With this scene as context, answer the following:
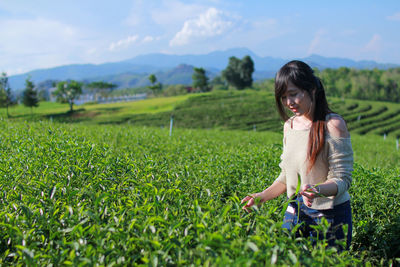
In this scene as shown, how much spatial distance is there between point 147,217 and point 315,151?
135cm

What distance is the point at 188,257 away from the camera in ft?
5.31

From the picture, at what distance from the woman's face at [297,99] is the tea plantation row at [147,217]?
78cm

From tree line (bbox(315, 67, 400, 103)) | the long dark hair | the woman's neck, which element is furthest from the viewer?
tree line (bbox(315, 67, 400, 103))

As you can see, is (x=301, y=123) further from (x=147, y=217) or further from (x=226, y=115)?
(x=226, y=115)

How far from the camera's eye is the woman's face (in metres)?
2.30

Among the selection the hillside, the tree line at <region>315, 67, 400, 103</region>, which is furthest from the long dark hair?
the tree line at <region>315, 67, 400, 103</region>

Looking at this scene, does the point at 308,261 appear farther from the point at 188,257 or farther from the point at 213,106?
the point at 213,106

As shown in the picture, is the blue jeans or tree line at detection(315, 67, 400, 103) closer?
the blue jeans

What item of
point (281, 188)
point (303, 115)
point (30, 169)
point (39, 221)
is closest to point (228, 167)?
point (281, 188)

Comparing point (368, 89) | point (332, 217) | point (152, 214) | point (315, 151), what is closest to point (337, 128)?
point (315, 151)

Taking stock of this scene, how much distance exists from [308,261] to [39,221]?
172 cm

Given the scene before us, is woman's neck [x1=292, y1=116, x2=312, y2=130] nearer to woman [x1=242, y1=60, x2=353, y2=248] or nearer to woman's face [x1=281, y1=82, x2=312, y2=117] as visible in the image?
woman [x1=242, y1=60, x2=353, y2=248]

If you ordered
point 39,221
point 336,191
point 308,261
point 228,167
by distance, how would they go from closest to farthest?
point 308,261 < point 39,221 < point 336,191 < point 228,167

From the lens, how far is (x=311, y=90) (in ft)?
7.58
